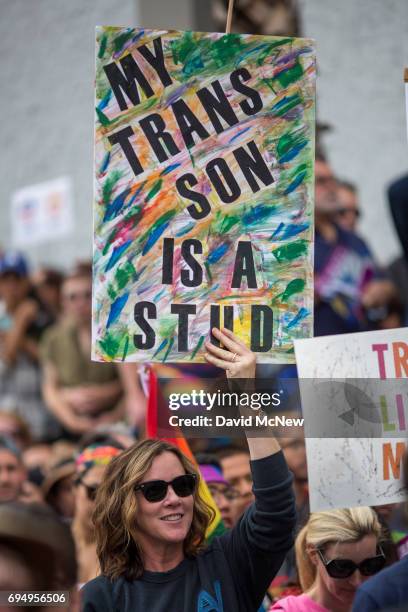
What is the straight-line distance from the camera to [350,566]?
2943 millimetres

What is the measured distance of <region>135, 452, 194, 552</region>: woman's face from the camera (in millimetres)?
2770

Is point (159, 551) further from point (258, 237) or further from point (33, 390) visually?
point (33, 390)

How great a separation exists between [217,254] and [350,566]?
2.98ft

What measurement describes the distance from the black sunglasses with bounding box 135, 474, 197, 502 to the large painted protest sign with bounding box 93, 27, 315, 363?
38cm

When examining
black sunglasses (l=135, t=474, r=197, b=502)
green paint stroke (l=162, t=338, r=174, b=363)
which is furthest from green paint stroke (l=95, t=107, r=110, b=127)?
black sunglasses (l=135, t=474, r=197, b=502)

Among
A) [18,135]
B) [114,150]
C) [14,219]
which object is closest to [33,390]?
[14,219]

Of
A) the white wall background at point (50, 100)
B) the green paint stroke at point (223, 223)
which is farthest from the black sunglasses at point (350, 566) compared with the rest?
the white wall background at point (50, 100)

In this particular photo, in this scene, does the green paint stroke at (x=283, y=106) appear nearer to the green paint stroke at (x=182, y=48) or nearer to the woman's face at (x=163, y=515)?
the green paint stroke at (x=182, y=48)

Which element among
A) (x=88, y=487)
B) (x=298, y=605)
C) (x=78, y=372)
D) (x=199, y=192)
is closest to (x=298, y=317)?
(x=199, y=192)

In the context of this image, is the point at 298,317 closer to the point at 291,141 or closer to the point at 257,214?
the point at 257,214

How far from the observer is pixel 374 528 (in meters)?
3.03

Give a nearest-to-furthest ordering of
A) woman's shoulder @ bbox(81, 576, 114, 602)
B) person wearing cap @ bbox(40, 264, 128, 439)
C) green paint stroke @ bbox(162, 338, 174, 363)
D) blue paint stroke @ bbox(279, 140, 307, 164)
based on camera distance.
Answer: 1. woman's shoulder @ bbox(81, 576, 114, 602)
2. green paint stroke @ bbox(162, 338, 174, 363)
3. blue paint stroke @ bbox(279, 140, 307, 164)
4. person wearing cap @ bbox(40, 264, 128, 439)

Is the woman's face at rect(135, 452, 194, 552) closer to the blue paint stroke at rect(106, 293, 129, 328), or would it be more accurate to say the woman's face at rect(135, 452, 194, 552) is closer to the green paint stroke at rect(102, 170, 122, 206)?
the blue paint stroke at rect(106, 293, 129, 328)

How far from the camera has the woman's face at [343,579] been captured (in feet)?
9.61
